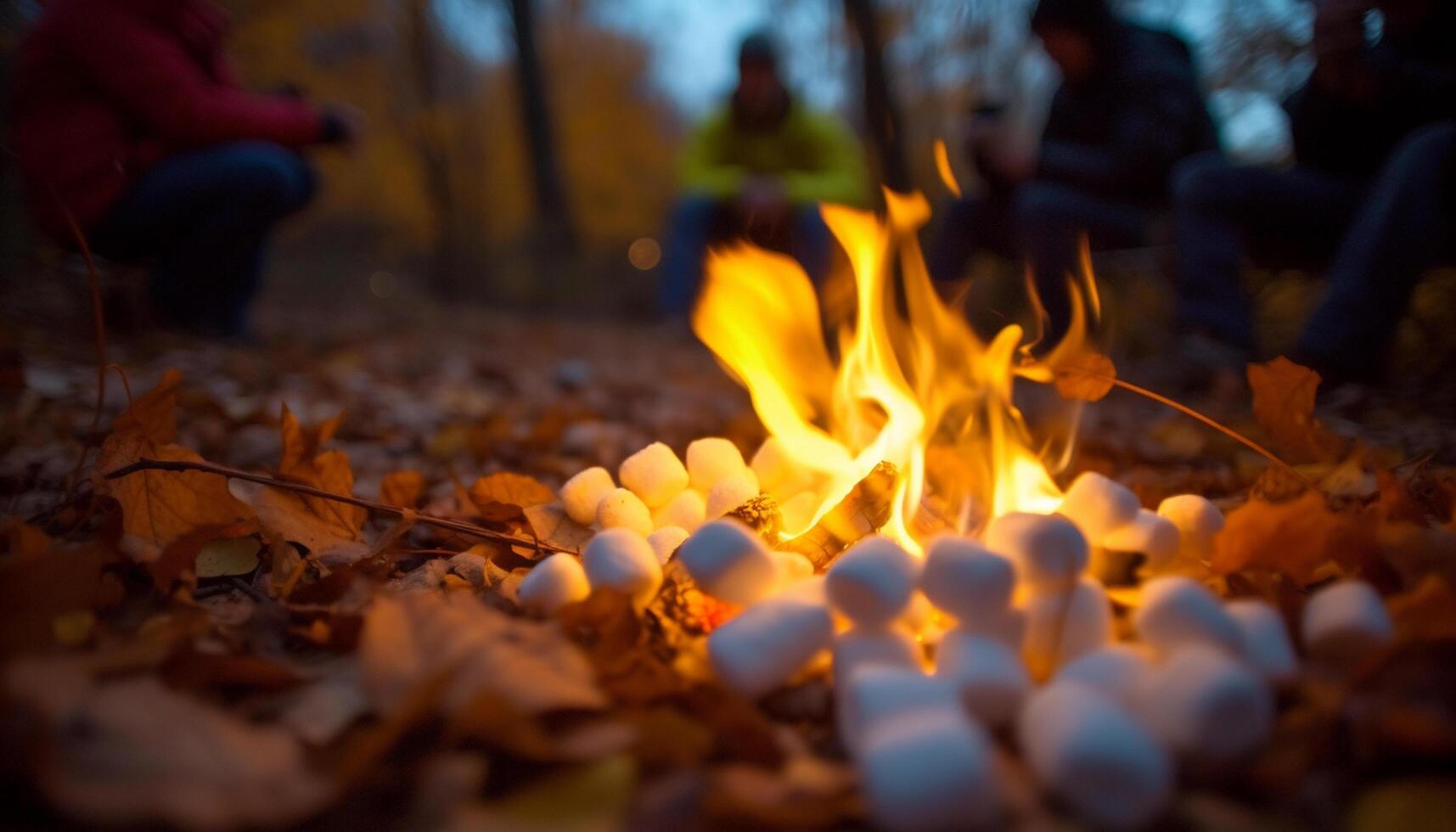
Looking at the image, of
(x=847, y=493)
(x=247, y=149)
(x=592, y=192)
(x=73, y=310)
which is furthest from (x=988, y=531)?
(x=592, y=192)

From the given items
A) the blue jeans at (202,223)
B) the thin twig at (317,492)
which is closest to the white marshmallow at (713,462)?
the thin twig at (317,492)

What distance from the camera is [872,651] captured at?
34.5 inches

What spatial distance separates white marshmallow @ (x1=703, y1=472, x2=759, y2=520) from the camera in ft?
4.24

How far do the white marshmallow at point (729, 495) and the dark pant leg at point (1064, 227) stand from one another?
7.36 ft

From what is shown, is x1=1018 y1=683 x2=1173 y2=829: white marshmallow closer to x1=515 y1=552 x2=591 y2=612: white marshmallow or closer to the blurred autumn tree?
x1=515 y1=552 x2=591 y2=612: white marshmallow

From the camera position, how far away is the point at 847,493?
4.26 feet

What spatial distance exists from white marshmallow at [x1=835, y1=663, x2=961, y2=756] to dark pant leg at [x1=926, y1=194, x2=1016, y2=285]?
10.5 feet

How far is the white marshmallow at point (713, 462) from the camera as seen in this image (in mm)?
1423

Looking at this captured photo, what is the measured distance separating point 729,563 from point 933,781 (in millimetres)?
387

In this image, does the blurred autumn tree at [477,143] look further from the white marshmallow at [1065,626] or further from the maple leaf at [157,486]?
the white marshmallow at [1065,626]

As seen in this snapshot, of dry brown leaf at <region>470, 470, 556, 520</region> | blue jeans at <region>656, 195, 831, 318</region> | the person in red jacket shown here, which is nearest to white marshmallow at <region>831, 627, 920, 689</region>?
dry brown leaf at <region>470, 470, 556, 520</region>

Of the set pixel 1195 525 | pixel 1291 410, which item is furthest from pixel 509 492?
pixel 1291 410

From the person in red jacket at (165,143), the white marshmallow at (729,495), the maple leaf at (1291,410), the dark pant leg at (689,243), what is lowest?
the white marshmallow at (729,495)

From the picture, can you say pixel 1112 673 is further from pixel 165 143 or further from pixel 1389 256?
pixel 165 143
